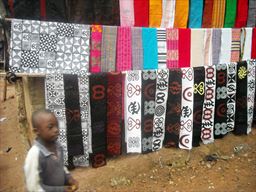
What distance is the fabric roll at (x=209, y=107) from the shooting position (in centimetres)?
514

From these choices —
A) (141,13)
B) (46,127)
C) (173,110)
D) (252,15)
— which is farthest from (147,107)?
(46,127)

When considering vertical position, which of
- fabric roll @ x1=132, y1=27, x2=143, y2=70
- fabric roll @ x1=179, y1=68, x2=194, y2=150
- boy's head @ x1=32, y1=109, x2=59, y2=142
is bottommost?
fabric roll @ x1=179, y1=68, x2=194, y2=150

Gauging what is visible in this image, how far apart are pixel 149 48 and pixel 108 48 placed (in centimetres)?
60

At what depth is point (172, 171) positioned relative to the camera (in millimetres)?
4863

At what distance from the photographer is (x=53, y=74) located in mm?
4168

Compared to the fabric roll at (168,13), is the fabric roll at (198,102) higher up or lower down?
lower down

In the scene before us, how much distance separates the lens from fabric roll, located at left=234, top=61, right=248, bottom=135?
5457mm

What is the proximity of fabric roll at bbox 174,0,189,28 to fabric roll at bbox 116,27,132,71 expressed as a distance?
785 millimetres

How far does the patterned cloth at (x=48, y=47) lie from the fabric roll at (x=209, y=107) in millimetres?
1903

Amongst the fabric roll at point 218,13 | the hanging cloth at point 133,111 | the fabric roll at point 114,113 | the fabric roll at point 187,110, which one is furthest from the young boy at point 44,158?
the fabric roll at point 218,13

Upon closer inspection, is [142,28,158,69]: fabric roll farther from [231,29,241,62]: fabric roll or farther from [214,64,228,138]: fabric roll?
[231,29,241,62]: fabric roll

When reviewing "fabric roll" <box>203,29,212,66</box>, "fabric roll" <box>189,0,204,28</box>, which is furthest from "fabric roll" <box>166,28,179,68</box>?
"fabric roll" <box>203,29,212,66</box>

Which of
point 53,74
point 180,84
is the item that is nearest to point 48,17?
point 53,74

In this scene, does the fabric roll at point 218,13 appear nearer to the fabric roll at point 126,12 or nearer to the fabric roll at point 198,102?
the fabric roll at point 198,102
